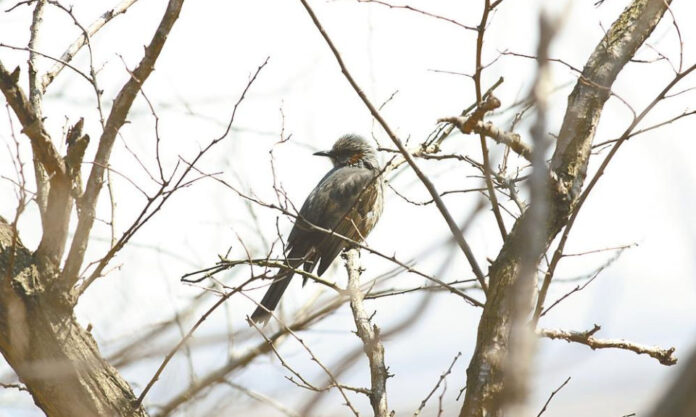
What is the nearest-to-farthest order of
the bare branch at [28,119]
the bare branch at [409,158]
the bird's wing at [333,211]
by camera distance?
the bare branch at [409,158], the bare branch at [28,119], the bird's wing at [333,211]

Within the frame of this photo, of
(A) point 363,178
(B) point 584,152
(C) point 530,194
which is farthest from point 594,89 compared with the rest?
(A) point 363,178

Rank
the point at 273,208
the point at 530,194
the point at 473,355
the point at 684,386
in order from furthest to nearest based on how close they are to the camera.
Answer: the point at 273,208, the point at 473,355, the point at 530,194, the point at 684,386

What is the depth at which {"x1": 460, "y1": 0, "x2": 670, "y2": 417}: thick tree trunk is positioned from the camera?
2.77 m

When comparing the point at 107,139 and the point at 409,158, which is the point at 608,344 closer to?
the point at 409,158

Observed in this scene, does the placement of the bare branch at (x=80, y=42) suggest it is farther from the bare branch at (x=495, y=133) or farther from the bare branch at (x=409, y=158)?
the bare branch at (x=495, y=133)

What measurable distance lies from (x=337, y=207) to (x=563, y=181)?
180 inches

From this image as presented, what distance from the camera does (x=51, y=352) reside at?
3.31 meters

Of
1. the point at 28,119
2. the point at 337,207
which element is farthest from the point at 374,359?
the point at 337,207

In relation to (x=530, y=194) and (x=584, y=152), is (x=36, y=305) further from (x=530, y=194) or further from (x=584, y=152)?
(x=530, y=194)

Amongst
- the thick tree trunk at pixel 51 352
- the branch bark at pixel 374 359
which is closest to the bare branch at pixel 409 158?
the branch bark at pixel 374 359

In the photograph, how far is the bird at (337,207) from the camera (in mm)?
6801

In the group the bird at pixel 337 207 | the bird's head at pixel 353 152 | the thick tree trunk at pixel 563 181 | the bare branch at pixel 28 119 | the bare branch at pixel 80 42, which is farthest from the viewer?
the bird's head at pixel 353 152

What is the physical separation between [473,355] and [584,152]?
3.24 feet

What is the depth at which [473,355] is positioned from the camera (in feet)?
9.43
